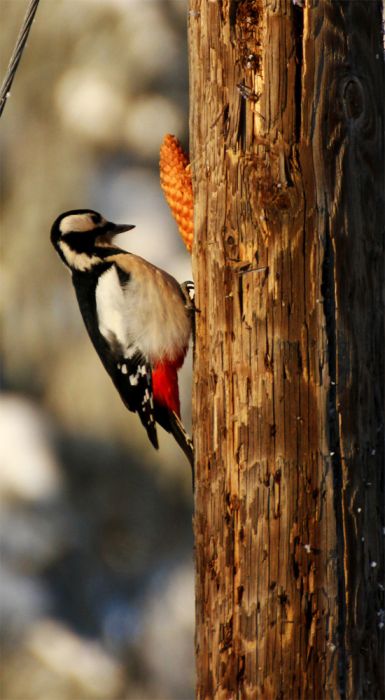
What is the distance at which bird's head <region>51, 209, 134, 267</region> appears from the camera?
11.5 feet

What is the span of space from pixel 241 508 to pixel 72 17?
12.6 feet

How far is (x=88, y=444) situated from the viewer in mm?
5566

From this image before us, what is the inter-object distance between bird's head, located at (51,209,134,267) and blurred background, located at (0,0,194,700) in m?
A: 1.98

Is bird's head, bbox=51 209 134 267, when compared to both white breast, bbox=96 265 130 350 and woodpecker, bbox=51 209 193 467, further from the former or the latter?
white breast, bbox=96 265 130 350

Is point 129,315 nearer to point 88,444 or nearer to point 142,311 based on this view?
point 142,311

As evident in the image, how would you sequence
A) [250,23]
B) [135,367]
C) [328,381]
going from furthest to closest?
[135,367], [250,23], [328,381]

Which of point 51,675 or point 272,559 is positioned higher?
point 272,559

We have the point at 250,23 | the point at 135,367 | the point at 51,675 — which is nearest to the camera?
the point at 250,23

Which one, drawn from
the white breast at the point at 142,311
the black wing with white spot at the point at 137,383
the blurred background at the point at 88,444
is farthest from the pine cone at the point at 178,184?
the blurred background at the point at 88,444

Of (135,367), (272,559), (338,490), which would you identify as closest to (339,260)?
(338,490)

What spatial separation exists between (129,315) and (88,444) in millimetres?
2277

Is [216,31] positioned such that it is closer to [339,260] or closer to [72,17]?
[339,260]

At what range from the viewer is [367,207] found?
2357mm

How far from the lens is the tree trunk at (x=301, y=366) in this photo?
231cm
